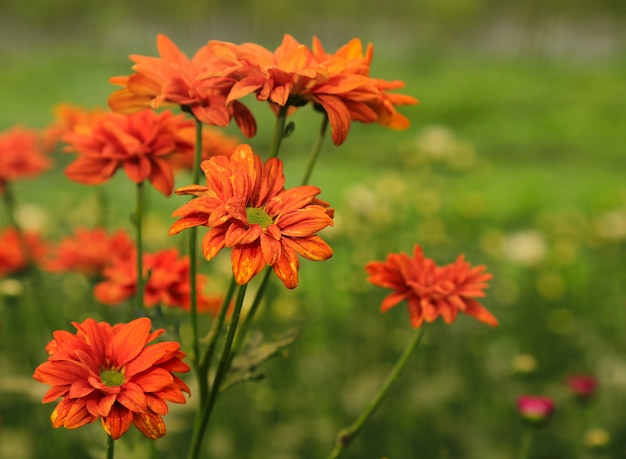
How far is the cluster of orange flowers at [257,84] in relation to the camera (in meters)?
0.65

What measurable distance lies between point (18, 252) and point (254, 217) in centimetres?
75

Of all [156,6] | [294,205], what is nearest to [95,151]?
[294,205]

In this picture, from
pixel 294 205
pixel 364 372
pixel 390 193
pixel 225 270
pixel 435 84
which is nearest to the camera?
pixel 294 205

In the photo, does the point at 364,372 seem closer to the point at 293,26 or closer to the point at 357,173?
the point at 357,173

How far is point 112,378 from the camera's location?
0.63 m

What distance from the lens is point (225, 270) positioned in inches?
66.7

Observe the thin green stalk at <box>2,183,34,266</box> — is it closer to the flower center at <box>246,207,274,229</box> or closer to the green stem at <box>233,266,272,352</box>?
the green stem at <box>233,266,272,352</box>

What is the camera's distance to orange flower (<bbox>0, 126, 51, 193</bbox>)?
1223mm

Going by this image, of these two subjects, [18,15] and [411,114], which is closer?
[411,114]

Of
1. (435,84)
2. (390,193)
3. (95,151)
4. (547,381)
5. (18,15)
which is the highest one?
(95,151)

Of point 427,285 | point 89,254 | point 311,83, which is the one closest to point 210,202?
point 311,83

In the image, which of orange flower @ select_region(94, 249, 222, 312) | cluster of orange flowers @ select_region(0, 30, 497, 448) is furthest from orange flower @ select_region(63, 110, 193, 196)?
orange flower @ select_region(94, 249, 222, 312)

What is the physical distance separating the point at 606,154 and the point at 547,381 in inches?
125

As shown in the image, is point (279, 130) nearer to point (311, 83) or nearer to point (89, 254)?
point (311, 83)
